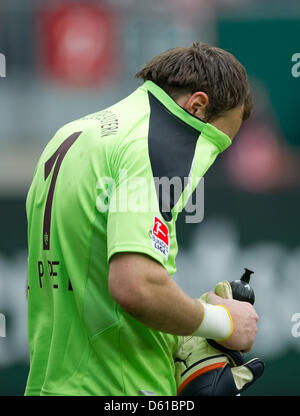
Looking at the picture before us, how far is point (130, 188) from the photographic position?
6.97 ft

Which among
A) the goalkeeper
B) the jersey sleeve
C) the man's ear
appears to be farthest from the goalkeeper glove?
the man's ear

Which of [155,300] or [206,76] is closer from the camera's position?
[155,300]

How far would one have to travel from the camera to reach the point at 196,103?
2406mm

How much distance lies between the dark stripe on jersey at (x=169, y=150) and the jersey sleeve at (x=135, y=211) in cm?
3

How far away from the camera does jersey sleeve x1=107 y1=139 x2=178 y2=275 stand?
6.83 ft

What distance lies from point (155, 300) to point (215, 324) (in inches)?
11.2

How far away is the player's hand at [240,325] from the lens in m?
2.35

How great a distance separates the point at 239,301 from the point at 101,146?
2.41 ft

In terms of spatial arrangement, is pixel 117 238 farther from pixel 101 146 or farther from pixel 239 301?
pixel 239 301

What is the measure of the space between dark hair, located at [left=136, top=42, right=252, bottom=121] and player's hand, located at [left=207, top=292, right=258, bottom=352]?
0.64 m

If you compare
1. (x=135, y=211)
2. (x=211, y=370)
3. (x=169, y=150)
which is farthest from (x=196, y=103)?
(x=211, y=370)

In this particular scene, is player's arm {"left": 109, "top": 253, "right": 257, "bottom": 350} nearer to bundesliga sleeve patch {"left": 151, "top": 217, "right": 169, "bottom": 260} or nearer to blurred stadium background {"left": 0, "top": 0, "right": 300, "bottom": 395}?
bundesliga sleeve patch {"left": 151, "top": 217, "right": 169, "bottom": 260}

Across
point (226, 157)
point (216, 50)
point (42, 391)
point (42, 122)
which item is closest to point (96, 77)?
point (42, 122)

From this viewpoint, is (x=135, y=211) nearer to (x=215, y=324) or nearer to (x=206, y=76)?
(x=215, y=324)
